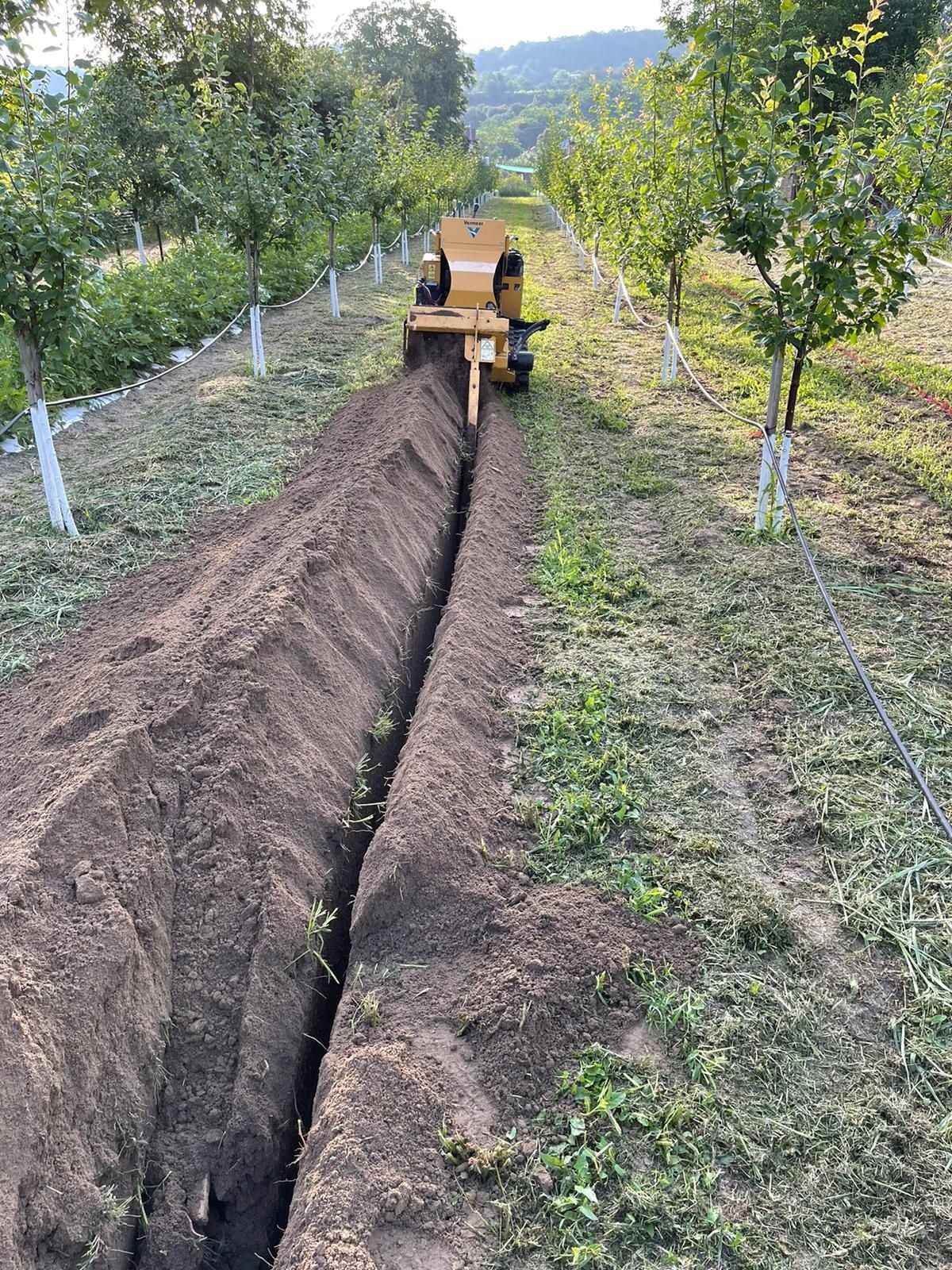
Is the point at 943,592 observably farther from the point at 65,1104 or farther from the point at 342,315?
the point at 342,315

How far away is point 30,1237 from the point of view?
9.14 ft

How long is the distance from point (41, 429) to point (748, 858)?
247 inches

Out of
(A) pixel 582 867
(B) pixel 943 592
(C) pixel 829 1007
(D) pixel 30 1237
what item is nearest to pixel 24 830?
(D) pixel 30 1237

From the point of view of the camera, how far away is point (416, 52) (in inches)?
2103

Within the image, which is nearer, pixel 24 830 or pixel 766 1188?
pixel 766 1188

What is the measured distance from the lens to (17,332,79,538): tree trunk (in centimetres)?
680

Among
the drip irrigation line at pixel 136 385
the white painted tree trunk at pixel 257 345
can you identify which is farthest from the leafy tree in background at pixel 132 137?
the white painted tree trunk at pixel 257 345

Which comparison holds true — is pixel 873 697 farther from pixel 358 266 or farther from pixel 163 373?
pixel 358 266

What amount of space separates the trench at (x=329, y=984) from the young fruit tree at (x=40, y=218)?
3663mm

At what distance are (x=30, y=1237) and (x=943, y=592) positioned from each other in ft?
21.9

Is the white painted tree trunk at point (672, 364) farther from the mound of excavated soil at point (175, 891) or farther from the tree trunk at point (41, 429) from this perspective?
the tree trunk at point (41, 429)

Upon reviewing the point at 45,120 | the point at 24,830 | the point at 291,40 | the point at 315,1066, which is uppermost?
the point at 291,40

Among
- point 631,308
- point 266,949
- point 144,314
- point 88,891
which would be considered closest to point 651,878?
point 266,949

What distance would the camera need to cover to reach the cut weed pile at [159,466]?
6.43m
